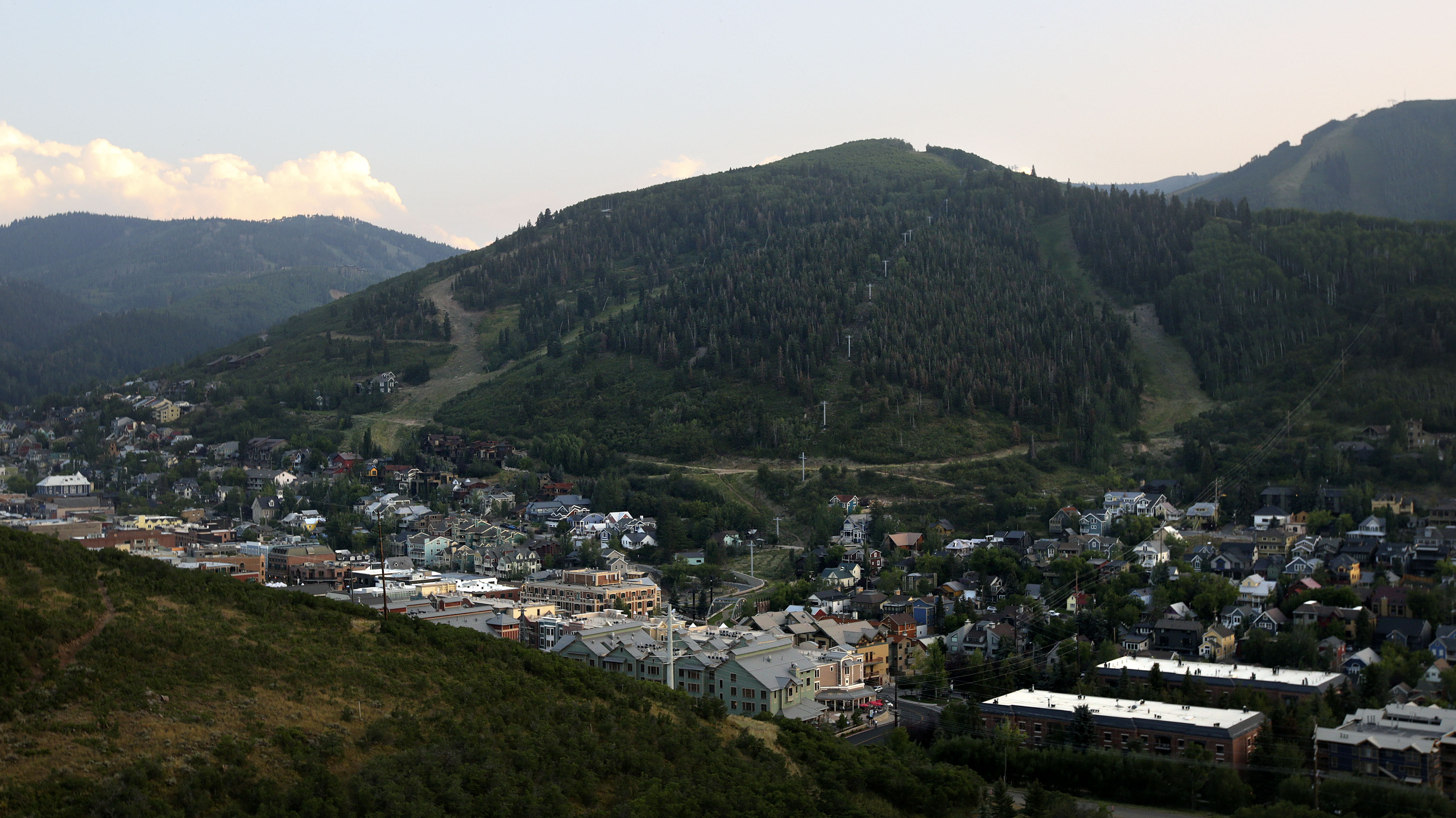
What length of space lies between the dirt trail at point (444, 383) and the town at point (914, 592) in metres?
10.2

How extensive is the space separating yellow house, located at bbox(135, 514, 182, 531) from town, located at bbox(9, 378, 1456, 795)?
310 millimetres

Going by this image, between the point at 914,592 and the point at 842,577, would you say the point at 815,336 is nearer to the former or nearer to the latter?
the point at 842,577

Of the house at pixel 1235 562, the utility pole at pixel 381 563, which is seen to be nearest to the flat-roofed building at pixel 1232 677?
the house at pixel 1235 562

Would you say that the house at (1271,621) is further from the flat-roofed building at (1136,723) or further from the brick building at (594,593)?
the brick building at (594,593)

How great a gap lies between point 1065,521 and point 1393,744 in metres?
Answer: 30.5

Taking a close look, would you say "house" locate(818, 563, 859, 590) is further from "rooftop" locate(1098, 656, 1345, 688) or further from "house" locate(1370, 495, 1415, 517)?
"house" locate(1370, 495, 1415, 517)

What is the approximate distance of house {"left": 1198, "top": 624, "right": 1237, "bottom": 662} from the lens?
4312cm

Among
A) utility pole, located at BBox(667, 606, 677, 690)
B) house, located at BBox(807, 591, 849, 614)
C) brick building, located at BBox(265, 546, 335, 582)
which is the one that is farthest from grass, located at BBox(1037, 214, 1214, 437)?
brick building, located at BBox(265, 546, 335, 582)

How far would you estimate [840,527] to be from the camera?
2584 inches

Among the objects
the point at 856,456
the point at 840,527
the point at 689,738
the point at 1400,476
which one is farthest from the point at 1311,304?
the point at 689,738

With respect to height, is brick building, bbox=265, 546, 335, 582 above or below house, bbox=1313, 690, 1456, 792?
above

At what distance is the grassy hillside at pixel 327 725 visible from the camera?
18.3 metres

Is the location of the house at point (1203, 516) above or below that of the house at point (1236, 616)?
above

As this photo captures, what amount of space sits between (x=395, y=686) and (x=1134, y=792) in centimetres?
1961
